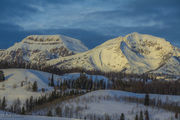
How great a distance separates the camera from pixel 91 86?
653ft

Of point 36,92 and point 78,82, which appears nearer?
point 36,92

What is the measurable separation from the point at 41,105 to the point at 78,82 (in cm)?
7561

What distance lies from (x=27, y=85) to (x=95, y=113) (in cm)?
9181

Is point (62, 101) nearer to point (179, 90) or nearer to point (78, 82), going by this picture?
point (78, 82)

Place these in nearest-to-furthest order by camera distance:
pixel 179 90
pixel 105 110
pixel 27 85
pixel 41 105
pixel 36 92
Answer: pixel 105 110, pixel 41 105, pixel 36 92, pixel 27 85, pixel 179 90

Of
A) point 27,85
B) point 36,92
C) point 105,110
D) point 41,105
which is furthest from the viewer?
point 27,85

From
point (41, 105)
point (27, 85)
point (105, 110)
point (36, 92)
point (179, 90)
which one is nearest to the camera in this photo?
point (105, 110)

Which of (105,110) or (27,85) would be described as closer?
(105,110)

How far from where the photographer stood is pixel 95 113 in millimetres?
99062

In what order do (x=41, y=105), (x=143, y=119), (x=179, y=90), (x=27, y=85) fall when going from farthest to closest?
(x=179, y=90) < (x=27, y=85) < (x=41, y=105) < (x=143, y=119)

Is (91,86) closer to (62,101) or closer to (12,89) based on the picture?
(12,89)

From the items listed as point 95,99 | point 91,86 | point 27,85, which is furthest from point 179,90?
point 27,85

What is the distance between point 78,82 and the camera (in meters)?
197

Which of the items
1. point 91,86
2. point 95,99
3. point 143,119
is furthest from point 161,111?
point 91,86
